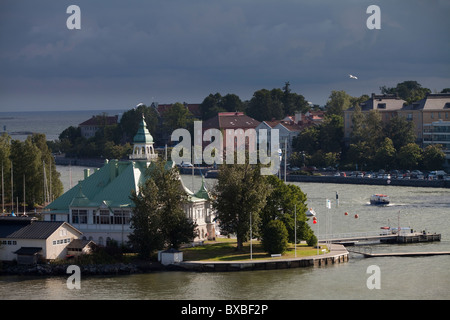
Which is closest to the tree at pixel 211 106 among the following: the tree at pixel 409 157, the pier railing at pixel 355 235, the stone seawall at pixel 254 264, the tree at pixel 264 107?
the tree at pixel 264 107

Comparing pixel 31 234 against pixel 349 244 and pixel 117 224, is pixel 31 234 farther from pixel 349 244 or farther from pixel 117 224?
pixel 349 244

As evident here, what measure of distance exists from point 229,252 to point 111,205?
743 cm

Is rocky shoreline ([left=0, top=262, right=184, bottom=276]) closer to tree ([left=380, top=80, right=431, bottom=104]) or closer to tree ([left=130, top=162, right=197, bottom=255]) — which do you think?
tree ([left=130, top=162, right=197, bottom=255])

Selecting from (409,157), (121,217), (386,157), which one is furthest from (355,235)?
(386,157)

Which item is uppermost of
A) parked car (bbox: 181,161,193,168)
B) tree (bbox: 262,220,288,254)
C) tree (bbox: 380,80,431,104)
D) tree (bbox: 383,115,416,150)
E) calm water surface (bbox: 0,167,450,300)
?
tree (bbox: 380,80,431,104)

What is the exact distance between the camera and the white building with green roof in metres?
56.2

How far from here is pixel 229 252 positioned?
2178 inches

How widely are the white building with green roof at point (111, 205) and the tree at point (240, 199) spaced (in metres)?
2.38

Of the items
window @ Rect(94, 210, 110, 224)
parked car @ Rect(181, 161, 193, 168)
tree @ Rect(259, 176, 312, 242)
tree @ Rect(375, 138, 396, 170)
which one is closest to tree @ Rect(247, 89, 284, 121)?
parked car @ Rect(181, 161, 193, 168)

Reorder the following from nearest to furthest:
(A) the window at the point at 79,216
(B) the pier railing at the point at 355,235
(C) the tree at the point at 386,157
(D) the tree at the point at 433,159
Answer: (A) the window at the point at 79,216 → (B) the pier railing at the point at 355,235 → (D) the tree at the point at 433,159 → (C) the tree at the point at 386,157

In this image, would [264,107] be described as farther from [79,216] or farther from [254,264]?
[254,264]

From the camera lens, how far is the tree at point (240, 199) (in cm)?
5522

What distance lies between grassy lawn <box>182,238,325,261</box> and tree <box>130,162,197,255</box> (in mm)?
1042

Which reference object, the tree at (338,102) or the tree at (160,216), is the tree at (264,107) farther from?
the tree at (160,216)
